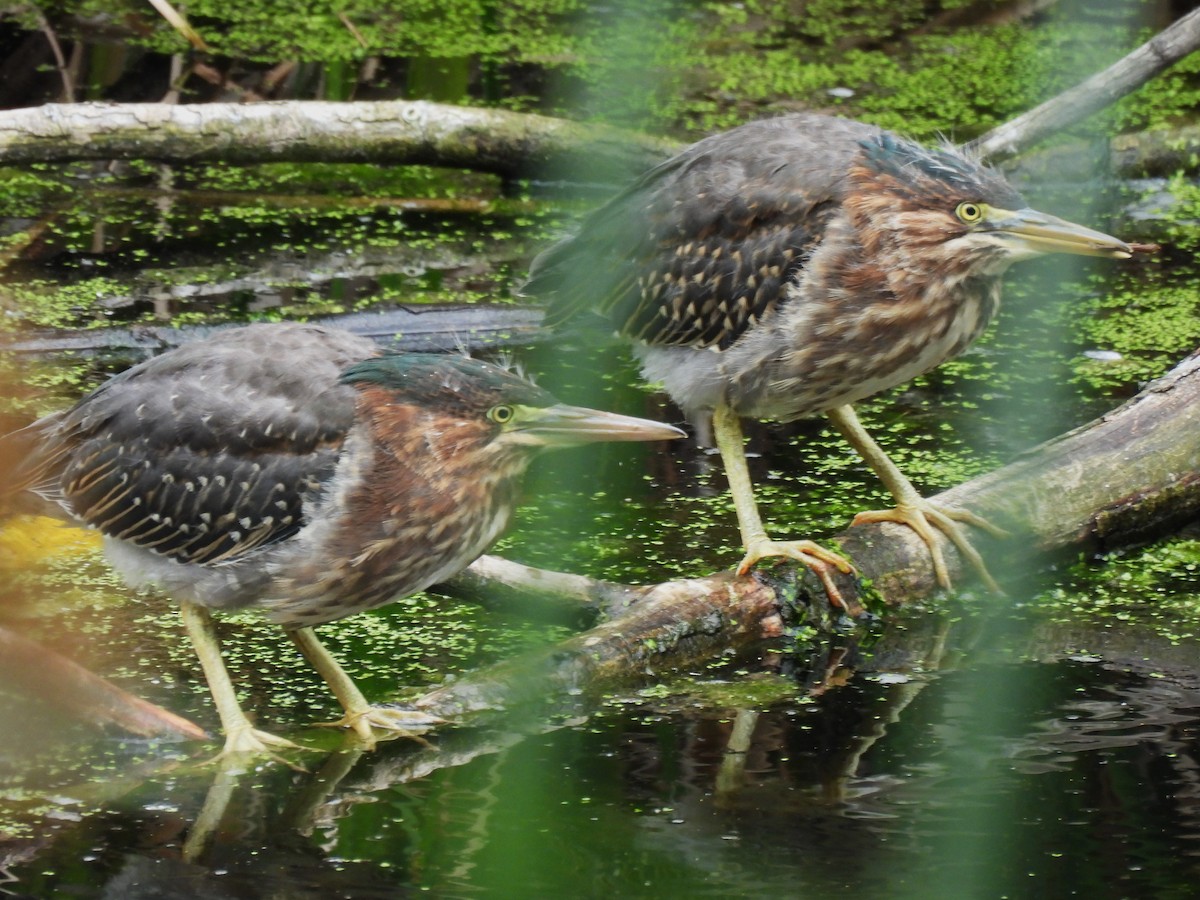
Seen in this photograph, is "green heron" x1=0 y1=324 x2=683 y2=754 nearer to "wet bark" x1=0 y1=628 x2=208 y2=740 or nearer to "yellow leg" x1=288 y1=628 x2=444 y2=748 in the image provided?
"yellow leg" x1=288 y1=628 x2=444 y2=748

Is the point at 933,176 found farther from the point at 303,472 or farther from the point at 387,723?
the point at 387,723

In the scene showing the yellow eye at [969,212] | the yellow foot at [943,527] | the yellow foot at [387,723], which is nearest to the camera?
the yellow foot at [387,723]

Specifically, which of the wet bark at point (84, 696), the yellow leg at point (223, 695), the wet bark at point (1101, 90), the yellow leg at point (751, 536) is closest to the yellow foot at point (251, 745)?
the yellow leg at point (223, 695)

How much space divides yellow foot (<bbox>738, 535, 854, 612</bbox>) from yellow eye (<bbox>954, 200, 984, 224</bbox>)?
92 cm

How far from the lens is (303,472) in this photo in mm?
3725

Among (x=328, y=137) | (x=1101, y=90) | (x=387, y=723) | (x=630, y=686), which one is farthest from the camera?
(x=328, y=137)

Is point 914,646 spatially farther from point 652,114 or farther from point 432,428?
point 652,114

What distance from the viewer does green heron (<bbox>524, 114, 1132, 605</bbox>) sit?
445 cm

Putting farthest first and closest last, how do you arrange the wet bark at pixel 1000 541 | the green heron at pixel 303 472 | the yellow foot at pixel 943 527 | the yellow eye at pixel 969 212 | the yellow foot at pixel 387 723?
1. the yellow foot at pixel 943 527
2. the yellow eye at pixel 969 212
3. the wet bark at pixel 1000 541
4. the yellow foot at pixel 387 723
5. the green heron at pixel 303 472

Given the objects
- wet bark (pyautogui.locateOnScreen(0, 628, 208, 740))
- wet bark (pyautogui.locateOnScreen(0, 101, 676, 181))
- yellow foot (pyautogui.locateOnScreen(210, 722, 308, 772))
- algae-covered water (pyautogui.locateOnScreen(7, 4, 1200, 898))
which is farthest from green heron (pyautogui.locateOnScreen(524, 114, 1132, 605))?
wet bark (pyautogui.locateOnScreen(0, 101, 676, 181))

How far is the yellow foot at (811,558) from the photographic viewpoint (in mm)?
4457

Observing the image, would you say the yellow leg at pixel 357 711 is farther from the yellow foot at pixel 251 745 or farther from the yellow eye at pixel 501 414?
the yellow eye at pixel 501 414

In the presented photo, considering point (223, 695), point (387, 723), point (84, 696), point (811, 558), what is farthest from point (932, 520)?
point (84, 696)

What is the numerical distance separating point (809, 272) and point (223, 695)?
1.85 m
